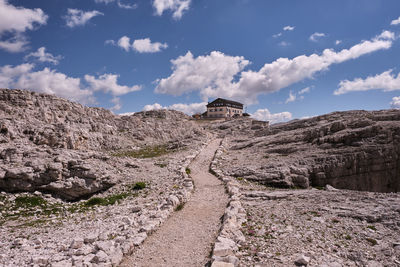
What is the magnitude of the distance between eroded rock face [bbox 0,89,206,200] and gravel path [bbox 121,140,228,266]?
444 inches

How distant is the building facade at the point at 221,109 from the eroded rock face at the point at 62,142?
4151 cm

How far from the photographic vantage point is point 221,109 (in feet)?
461

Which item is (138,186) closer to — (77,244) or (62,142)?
(77,244)

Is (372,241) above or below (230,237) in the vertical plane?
below

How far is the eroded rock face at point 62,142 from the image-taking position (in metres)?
23.4

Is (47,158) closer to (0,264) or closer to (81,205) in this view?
(81,205)

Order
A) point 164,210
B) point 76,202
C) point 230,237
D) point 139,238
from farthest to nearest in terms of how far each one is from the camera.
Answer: point 76,202
point 164,210
point 230,237
point 139,238

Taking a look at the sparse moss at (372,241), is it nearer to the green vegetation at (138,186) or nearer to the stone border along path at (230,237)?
the stone border along path at (230,237)

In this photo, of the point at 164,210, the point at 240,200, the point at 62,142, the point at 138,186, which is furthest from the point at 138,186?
the point at 62,142

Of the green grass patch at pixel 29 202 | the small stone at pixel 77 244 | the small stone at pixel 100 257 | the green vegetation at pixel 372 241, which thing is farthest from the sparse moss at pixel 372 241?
the green grass patch at pixel 29 202

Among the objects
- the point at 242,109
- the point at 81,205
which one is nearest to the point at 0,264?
the point at 81,205

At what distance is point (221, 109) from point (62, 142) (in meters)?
101

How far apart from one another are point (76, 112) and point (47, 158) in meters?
61.4

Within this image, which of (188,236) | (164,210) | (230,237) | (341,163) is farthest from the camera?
(341,163)
